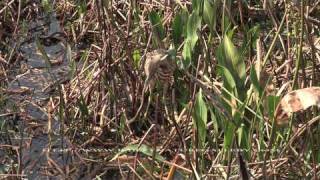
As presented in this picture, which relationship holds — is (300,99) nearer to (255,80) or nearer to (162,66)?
(162,66)

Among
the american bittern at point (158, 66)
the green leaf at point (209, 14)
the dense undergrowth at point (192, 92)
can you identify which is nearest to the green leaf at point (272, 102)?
the dense undergrowth at point (192, 92)

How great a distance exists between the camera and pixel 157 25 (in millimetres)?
2039

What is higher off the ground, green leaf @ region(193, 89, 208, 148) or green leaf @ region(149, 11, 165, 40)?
green leaf @ region(149, 11, 165, 40)

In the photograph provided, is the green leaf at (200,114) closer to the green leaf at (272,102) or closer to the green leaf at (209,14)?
the green leaf at (272,102)

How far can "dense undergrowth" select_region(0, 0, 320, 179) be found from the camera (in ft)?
5.06

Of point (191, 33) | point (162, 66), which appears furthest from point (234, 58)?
point (162, 66)

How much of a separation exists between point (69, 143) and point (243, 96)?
0.56 m

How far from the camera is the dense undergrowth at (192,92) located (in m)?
1.54

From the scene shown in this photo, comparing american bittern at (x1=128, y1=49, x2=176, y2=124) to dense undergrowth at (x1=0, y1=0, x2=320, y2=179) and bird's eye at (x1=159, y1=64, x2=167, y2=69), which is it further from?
Answer: dense undergrowth at (x1=0, y1=0, x2=320, y2=179)

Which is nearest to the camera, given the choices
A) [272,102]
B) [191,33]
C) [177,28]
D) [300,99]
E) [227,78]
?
[300,99]

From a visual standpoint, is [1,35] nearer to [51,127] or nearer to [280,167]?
[51,127]

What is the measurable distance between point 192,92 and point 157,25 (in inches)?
17.3

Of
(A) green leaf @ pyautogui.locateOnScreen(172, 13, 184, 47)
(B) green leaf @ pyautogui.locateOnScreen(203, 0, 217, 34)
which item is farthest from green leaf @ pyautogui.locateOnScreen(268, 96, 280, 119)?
(A) green leaf @ pyautogui.locateOnScreen(172, 13, 184, 47)

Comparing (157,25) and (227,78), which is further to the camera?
(157,25)
